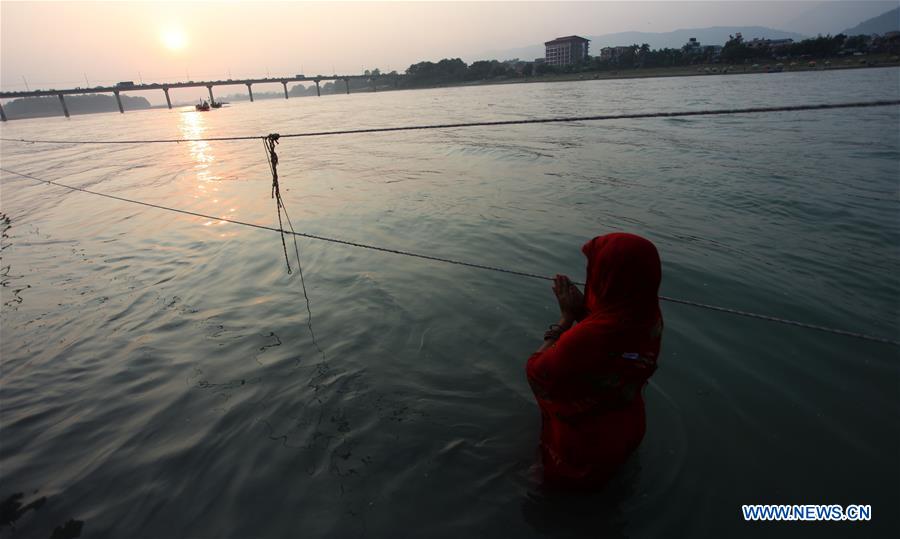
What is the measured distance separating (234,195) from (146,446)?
10.2 meters

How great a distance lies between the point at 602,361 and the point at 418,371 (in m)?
2.50

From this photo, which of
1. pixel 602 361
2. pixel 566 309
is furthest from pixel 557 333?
pixel 602 361

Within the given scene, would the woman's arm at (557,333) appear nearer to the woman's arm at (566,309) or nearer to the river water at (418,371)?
the woman's arm at (566,309)

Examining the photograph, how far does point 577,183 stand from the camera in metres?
12.0

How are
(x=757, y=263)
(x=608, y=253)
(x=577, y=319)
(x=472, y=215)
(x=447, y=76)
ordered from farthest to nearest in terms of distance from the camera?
(x=447, y=76) → (x=472, y=215) → (x=757, y=263) → (x=577, y=319) → (x=608, y=253)

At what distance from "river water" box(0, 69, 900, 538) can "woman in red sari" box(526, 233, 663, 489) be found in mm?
562

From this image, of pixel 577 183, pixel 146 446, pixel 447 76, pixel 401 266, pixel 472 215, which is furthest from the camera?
pixel 447 76

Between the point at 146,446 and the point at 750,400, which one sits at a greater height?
the point at 146,446

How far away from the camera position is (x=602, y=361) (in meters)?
2.22

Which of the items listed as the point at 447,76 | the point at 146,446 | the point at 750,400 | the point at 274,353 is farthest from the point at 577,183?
the point at 447,76

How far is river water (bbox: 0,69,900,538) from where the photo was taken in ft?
9.65

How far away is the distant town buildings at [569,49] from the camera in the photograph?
167675mm

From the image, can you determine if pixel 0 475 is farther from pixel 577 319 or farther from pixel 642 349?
pixel 642 349

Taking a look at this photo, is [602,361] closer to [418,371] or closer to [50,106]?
[418,371]
